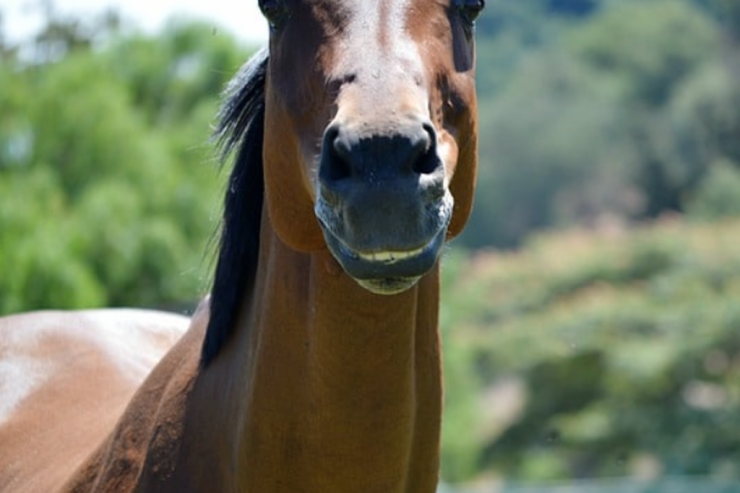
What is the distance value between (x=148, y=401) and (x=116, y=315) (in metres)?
1.91

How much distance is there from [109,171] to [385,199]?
66.6ft

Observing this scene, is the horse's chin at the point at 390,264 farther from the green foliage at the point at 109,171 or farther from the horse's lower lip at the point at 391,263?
the green foliage at the point at 109,171

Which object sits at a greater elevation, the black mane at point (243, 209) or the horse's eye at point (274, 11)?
the horse's eye at point (274, 11)

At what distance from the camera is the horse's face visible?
3.10 m

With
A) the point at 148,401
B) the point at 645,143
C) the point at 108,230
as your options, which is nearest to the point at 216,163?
the point at 148,401

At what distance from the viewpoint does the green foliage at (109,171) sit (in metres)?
19.0

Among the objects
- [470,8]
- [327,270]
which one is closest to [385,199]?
[327,270]

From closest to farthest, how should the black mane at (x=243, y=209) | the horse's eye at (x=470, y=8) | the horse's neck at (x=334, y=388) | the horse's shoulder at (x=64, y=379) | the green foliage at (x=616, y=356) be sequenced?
1. the horse's neck at (x=334, y=388)
2. the horse's eye at (x=470, y=8)
3. the black mane at (x=243, y=209)
4. the horse's shoulder at (x=64, y=379)
5. the green foliage at (x=616, y=356)

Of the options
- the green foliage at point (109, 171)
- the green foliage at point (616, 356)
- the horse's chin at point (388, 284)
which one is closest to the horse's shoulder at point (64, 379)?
the horse's chin at point (388, 284)

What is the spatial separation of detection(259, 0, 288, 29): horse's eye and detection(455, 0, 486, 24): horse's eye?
16.9 inches

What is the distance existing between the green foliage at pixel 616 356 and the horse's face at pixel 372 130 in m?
21.6

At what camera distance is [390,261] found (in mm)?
3148

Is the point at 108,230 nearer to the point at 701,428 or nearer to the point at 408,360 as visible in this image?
the point at 701,428

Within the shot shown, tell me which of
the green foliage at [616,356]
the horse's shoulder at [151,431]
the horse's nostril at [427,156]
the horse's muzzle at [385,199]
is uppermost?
the green foliage at [616,356]
